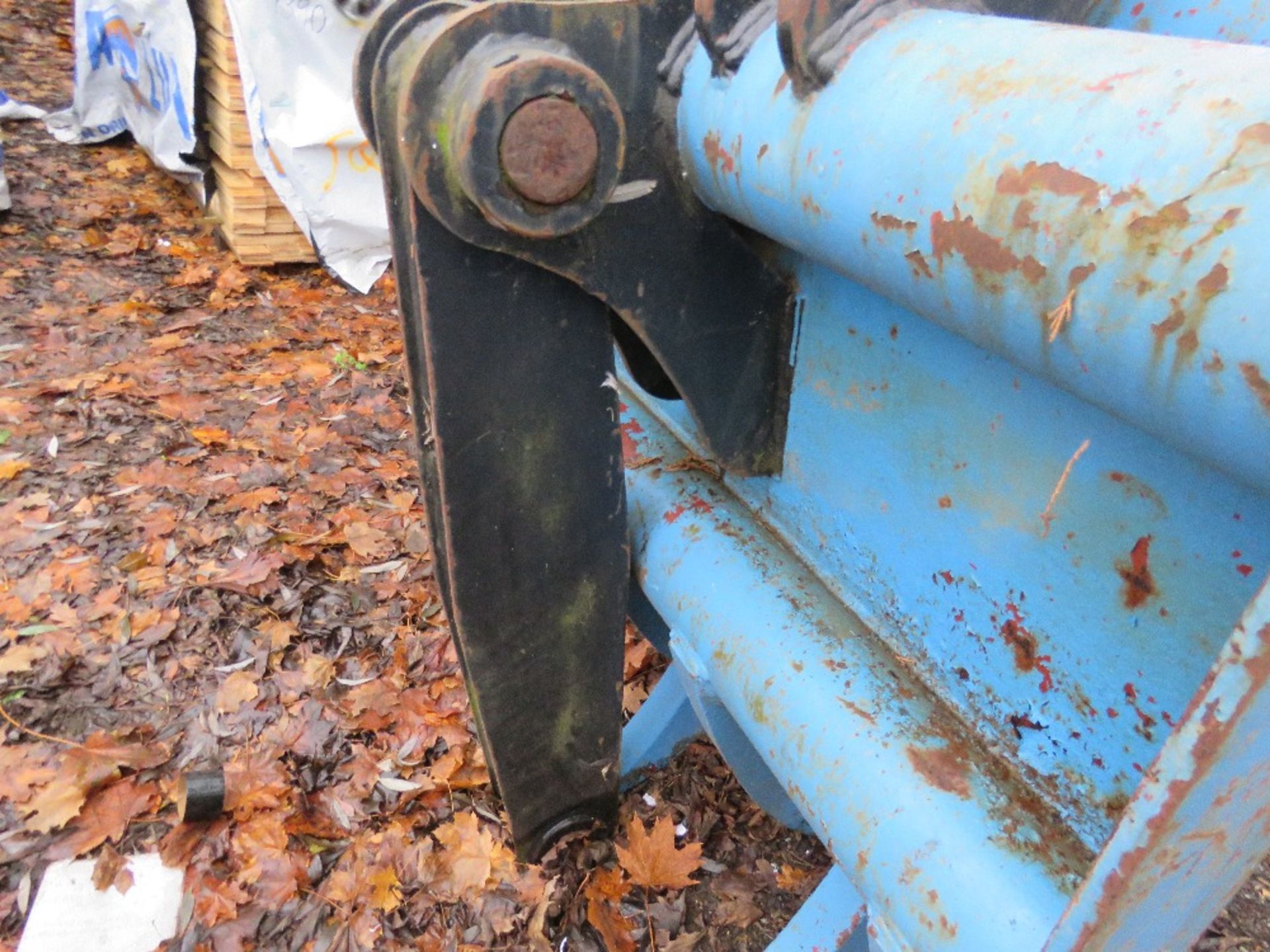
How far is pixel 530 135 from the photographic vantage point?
33.9 inches

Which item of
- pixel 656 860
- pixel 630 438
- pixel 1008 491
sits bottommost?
pixel 656 860

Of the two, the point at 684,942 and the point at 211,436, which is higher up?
the point at 684,942

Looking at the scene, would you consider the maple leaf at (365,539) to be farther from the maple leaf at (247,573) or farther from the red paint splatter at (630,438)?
the red paint splatter at (630,438)

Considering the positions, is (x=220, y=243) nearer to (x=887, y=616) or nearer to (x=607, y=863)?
(x=607, y=863)

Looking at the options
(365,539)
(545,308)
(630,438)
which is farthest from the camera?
(365,539)

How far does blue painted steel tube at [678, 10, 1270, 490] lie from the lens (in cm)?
48

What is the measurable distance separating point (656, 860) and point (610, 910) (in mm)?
145

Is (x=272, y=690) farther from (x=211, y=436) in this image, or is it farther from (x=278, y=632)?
(x=211, y=436)

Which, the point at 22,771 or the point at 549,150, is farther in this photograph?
the point at 22,771

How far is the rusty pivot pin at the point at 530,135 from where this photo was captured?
84cm

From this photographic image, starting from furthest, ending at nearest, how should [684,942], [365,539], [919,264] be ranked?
1. [365,539]
2. [684,942]
3. [919,264]

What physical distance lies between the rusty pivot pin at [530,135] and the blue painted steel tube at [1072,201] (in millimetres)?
189

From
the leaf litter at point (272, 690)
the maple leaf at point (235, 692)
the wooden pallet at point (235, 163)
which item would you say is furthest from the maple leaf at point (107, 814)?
the wooden pallet at point (235, 163)

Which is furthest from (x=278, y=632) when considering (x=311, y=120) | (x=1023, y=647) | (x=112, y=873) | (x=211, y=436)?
(x=311, y=120)
